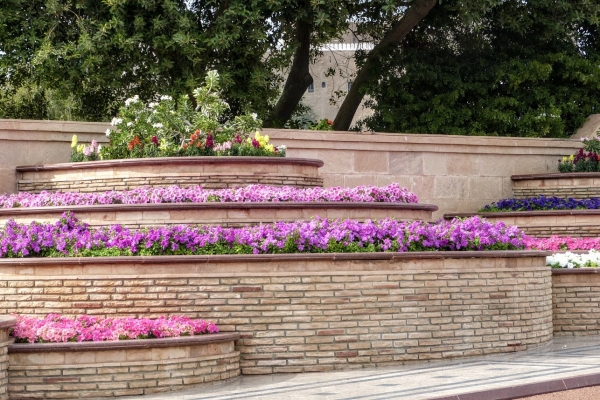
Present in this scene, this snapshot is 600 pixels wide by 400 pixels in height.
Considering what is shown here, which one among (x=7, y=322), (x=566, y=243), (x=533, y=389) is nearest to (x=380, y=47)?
(x=566, y=243)

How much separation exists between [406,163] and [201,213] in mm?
6639

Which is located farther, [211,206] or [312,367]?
[211,206]

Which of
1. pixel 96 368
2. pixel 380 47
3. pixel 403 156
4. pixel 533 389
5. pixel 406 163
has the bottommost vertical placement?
pixel 533 389

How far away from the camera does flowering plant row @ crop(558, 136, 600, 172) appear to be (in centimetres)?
1964

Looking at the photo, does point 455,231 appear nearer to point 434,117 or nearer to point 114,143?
point 114,143

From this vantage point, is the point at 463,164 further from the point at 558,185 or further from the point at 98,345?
the point at 98,345

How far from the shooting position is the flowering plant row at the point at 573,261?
14.3 metres

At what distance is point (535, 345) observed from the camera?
12578 mm

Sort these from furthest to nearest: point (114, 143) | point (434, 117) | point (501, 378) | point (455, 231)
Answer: point (434, 117) < point (114, 143) < point (455, 231) < point (501, 378)

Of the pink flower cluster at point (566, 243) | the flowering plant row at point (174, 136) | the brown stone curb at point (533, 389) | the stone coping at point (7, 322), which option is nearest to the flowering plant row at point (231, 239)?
the stone coping at point (7, 322)

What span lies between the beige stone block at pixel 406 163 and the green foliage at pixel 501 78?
15.4ft

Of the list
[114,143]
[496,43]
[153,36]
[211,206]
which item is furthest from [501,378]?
[496,43]

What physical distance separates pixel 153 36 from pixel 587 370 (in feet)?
37.9

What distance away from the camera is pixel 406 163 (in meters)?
18.4
